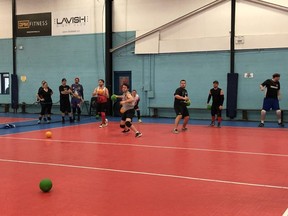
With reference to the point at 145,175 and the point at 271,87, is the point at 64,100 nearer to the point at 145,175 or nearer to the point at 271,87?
the point at 271,87

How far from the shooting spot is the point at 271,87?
1511cm

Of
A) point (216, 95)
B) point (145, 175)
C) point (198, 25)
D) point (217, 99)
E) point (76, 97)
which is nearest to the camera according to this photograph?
point (145, 175)

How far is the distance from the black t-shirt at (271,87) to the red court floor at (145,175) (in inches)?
144

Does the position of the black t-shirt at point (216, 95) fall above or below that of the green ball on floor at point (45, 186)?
above

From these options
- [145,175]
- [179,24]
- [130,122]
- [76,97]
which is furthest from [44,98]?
[145,175]

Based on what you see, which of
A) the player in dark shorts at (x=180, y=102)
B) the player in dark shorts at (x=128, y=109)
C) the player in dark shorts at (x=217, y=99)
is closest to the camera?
the player in dark shorts at (x=128, y=109)

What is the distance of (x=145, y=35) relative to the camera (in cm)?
1948

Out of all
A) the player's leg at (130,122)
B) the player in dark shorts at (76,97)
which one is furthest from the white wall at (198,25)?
the player's leg at (130,122)

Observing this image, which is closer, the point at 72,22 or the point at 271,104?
the point at 271,104

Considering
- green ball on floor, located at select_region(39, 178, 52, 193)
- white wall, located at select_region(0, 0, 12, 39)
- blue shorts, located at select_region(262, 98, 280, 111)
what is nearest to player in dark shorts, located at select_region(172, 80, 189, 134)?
blue shorts, located at select_region(262, 98, 280, 111)

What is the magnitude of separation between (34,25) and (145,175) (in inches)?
694

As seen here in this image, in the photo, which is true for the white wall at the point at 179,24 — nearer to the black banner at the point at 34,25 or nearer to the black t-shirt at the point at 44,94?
the black banner at the point at 34,25

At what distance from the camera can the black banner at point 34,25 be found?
2186 cm

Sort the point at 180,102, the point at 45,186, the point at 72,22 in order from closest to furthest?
the point at 45,186
the point at 180,102
the point at 72,22
